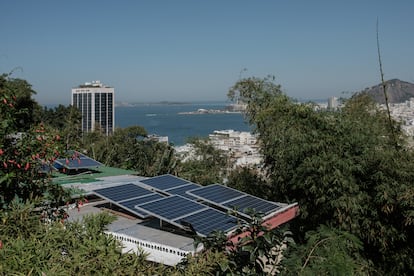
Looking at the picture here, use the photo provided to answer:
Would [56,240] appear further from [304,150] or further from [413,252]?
[413,252]

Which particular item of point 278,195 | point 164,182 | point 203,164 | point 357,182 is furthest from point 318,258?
point 203,164

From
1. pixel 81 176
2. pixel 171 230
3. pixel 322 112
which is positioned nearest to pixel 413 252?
pixel 322 112

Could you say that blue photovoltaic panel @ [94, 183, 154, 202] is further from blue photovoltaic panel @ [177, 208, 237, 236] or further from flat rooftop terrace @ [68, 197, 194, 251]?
blue photovoltaic panel @ [177, 208, 237, 236]

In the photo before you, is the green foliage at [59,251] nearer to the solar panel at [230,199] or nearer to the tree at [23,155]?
the tree at [23,155]

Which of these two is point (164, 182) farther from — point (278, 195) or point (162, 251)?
point (162, 251)

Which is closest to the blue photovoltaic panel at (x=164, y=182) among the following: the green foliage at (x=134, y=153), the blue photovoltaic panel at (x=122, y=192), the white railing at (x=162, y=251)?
the blue photovoltaic panel at (x=122, y=192)

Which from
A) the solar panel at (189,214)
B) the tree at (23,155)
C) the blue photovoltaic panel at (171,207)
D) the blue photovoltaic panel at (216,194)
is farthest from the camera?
the blue photovoltaic panel at (216,194)

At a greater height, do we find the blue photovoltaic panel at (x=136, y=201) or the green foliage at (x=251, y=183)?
the blue photovoltaic panel at (x=136, y=201)
